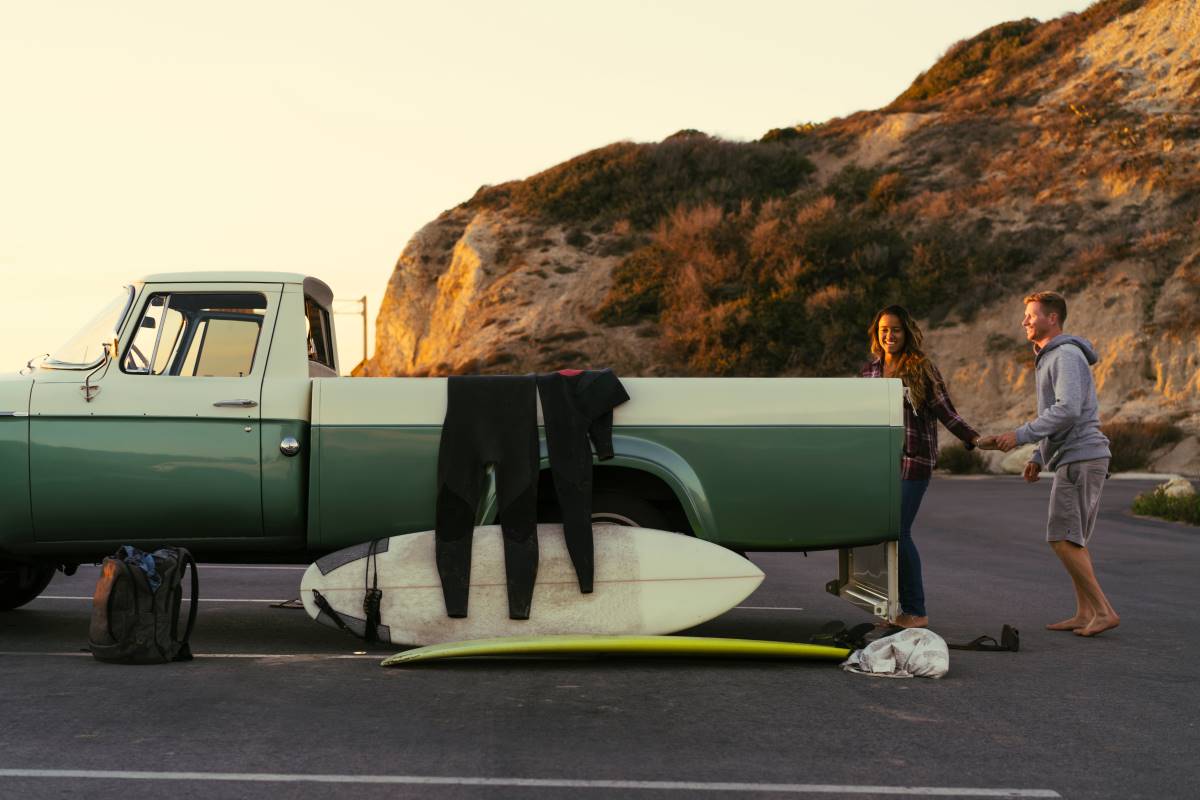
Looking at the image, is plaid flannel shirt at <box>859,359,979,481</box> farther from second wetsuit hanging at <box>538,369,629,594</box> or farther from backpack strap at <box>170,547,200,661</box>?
backpack strap at <box>170,547,200,661</box>

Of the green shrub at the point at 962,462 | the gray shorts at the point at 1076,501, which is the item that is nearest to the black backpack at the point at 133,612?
the gray shorts at the point at 1076,501

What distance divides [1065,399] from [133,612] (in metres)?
6.02

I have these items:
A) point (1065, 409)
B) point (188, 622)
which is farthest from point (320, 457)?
point (1065, 409)

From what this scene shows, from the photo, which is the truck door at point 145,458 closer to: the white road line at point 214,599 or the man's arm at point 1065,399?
the white road line at point 214,599

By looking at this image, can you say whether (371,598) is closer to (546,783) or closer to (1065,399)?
(546,783)

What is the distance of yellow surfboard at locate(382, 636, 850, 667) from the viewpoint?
7250 millimetres

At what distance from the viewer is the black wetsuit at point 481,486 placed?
7.59 metres

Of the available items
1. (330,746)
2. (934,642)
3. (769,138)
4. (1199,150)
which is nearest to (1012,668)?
(934,642)

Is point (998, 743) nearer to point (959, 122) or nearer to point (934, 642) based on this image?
point (934, 642)

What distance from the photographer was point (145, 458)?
7891 millimetres

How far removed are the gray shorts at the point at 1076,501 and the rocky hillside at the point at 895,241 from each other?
2397 cm

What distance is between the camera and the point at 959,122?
50.8 m

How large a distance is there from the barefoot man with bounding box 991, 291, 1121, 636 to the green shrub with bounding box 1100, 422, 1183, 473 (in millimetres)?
23130

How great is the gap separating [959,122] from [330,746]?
4947 centimetres
